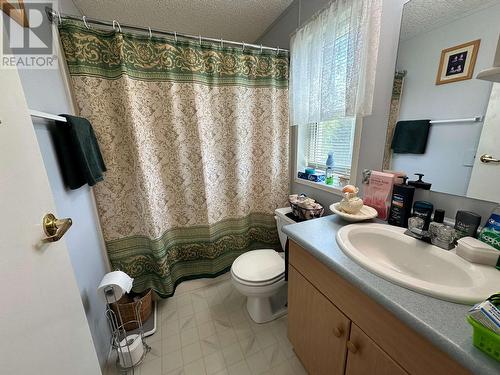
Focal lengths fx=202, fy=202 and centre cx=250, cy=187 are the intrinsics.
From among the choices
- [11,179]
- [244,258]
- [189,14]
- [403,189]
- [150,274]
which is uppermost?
[189,14]

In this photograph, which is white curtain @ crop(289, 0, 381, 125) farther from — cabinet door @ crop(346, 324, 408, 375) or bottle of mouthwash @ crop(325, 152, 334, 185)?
cabinet door @ crop(346, 324, 408, 375)

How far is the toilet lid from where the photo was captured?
136cm

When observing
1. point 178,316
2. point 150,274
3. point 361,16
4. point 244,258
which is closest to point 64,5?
point 361,16

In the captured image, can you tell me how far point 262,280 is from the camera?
1329mm

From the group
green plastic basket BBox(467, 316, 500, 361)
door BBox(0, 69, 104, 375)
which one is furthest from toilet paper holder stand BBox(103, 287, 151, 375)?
green plastic basket BBox(467, 316, 500, 361)

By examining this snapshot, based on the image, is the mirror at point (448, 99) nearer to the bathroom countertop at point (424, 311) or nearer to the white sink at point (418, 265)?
the white sink at point (418, 265)

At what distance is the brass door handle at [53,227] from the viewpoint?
1.95 ft

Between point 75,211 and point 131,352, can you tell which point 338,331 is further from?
point 75,211

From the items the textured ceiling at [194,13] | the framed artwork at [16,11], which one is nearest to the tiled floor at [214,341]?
the framed artwork at [16,11]

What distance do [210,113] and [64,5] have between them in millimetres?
1105

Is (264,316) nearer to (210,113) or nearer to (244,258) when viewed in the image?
(244,258)

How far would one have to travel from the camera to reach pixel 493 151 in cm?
77

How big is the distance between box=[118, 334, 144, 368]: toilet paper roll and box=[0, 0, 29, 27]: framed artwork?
1.63 meters

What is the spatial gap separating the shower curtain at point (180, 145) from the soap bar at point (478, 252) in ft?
4.36
